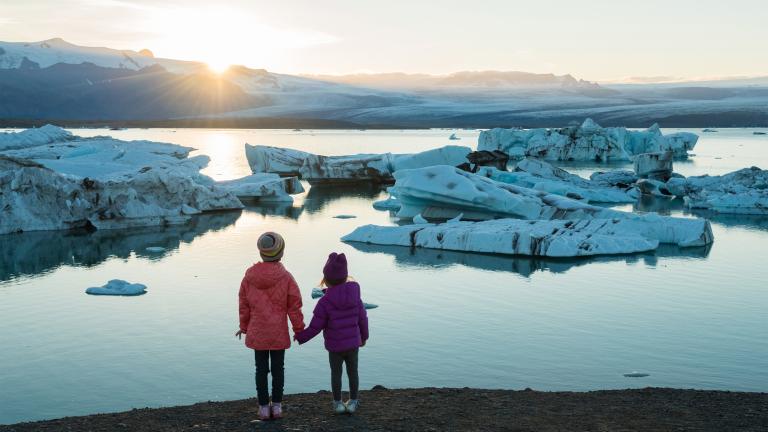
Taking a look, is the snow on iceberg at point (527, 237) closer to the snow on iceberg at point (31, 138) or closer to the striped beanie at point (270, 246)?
the striped beanie at point (270, 246)

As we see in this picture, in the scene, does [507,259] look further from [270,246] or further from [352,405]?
[270,246]

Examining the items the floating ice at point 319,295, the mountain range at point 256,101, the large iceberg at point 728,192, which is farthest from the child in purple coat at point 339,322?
the mountain range at point 256,101

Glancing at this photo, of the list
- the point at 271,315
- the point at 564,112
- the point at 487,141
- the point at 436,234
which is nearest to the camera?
the point at 271,315

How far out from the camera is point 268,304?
4707mm

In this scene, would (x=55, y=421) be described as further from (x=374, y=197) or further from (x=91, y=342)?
(x=374, y=197)

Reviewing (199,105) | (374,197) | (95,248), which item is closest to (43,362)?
(95,248)

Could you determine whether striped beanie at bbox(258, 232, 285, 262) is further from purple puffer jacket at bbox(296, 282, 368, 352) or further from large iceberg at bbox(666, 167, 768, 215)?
large iceberg at bbox(666, 167, 768, 215)

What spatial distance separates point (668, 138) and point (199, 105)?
84353mm

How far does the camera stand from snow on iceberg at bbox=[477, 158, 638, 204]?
1947 centimetres

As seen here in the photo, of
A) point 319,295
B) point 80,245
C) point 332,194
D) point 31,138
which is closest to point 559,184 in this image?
point 332,194

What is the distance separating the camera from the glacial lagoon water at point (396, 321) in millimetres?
6340

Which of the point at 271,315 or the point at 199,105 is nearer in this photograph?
the point at 271,315

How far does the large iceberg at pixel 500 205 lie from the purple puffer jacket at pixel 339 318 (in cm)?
948

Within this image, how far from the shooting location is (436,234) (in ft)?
42.4
